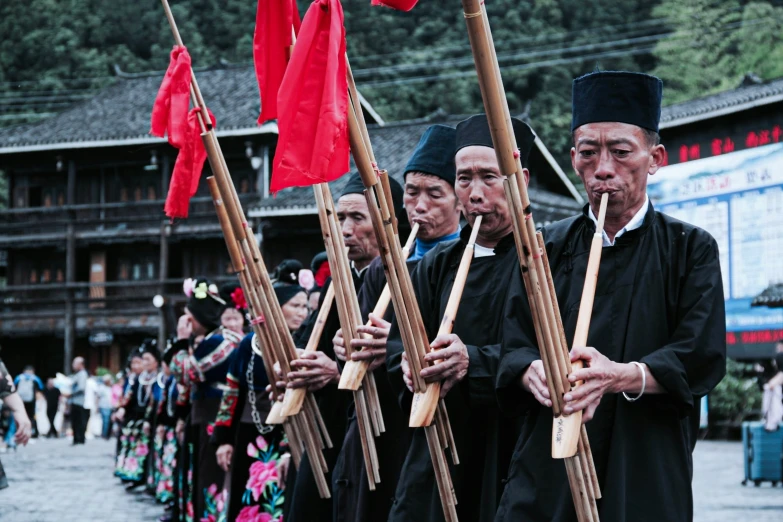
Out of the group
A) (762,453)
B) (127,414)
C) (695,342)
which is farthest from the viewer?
(127,414)

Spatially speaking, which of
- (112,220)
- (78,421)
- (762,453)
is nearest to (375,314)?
(762,453)

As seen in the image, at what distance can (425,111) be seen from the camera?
42125 mm

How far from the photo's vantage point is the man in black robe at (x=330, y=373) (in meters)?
4.94

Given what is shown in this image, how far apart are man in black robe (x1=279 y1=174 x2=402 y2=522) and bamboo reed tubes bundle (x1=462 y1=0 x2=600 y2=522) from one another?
2.10 meters

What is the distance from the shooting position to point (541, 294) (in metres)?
2.91

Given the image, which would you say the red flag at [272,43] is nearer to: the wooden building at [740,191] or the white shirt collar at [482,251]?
the white shirt collar at [482,251]

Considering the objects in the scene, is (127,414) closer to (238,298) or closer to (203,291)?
(203,291)

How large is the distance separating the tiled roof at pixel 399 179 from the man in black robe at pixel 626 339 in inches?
833

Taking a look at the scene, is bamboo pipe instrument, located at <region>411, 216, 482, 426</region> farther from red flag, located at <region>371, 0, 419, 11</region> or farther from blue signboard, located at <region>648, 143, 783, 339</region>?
blue signboard, located at <region>648, 143, 783, 339</region>

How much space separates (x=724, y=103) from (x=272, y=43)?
19.7 meters

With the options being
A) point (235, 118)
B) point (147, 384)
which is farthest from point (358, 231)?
point (235, 118)

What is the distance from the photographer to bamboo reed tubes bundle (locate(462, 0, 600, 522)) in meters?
2.80

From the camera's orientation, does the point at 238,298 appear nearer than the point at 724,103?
Yes

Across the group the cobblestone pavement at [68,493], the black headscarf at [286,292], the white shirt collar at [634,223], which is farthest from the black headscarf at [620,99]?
the cobblestone pavement at [68,493]
